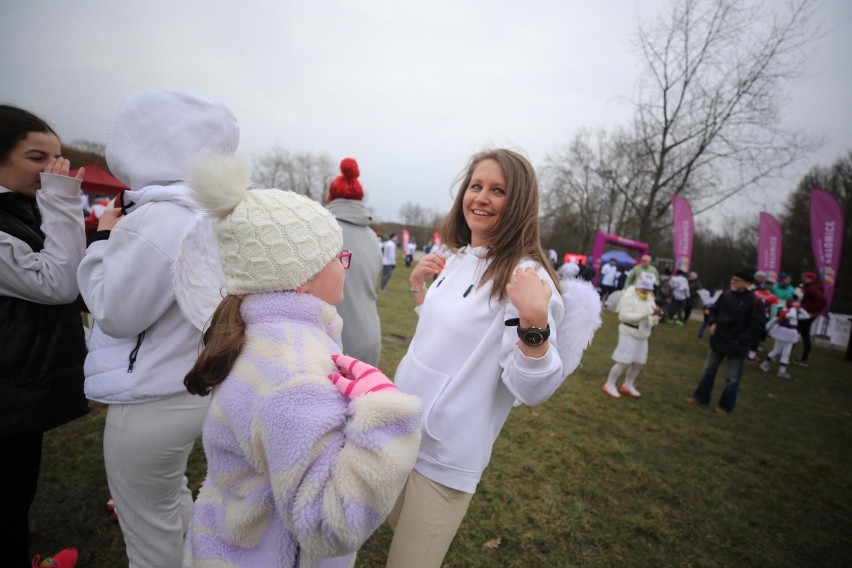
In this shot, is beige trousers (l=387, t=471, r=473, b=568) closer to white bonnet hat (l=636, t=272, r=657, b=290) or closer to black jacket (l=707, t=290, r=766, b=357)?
white bonnet hat (l=636, t=272, r=657, b=290)

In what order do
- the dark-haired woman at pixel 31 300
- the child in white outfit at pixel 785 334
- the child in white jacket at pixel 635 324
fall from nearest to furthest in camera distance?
the dark-haired woman at pixel 31 300, the child in white jacket at pixel 635 324, the child in white outfit at pixel 785 334

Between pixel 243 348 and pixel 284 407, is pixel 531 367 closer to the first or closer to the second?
pixel 284 407

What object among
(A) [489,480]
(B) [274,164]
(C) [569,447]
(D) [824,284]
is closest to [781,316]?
(D) [824,284]

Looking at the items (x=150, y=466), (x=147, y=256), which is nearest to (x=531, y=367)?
(x=147, y=256)

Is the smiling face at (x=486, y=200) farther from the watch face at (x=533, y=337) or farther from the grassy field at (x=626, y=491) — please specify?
the grassy field at (x=626, y=491)

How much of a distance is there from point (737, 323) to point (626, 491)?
3858 mm

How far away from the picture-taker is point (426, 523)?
1606 millimetres

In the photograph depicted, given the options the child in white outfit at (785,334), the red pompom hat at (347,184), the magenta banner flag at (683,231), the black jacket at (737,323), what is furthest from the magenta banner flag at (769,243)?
the red pompom hat at (347,184)

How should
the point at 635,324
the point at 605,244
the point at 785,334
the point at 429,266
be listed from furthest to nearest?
1. the point at 605,244
2. the point at 785,334
3. the point at 635,324
4. the point at 429,266

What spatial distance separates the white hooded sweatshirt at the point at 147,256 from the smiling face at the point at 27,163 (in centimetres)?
46

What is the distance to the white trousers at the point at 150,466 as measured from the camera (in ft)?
5.19

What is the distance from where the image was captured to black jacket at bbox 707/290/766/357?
5.89 m

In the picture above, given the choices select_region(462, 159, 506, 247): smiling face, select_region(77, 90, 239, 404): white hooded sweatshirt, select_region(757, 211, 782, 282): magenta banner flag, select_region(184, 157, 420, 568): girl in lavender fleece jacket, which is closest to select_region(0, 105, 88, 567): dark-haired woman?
select_region(77, 90, 239, 404): white hooded sweatshirt

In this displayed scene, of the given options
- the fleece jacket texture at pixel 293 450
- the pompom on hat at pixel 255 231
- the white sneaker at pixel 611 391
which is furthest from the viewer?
the white sneaker at pixel 611 391
